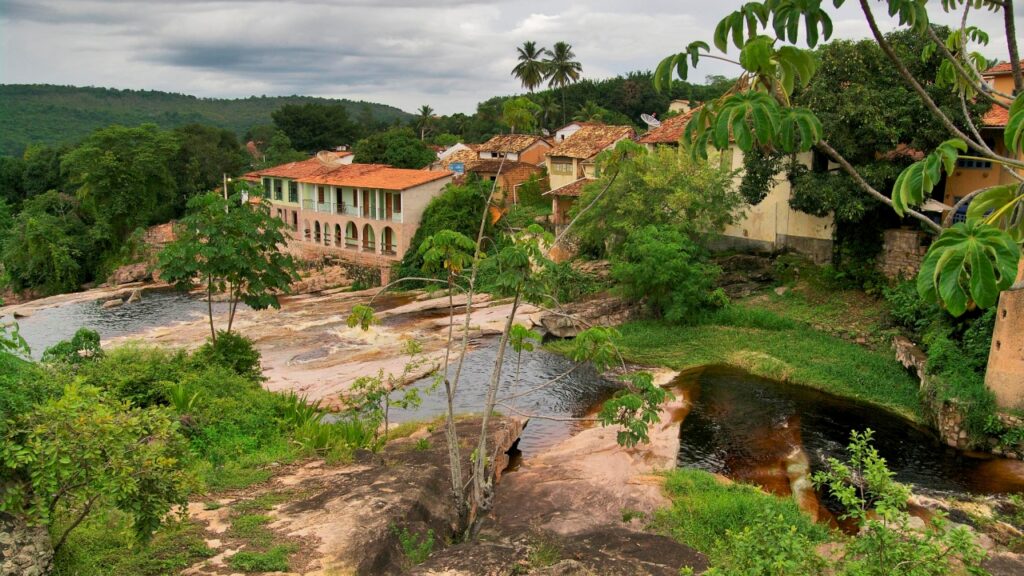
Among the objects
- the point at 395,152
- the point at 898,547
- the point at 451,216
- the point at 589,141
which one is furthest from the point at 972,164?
the point at 395,152

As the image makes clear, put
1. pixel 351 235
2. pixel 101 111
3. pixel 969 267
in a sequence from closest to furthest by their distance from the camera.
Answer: pixel 969 267 < pixel 351 235 < pixel 101 111

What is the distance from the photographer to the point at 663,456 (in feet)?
49.8

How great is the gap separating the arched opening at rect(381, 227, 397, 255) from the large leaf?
126 feet

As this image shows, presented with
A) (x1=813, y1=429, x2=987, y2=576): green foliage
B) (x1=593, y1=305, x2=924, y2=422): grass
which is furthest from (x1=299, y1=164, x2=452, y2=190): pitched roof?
(x1=813, y1=429, x2=987, y2=576): green foliage

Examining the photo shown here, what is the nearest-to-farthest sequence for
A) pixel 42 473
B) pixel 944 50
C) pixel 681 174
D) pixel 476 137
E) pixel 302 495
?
pixel 944 50, pixel 42 473, pixel 302 495, pixel 681 174, pixel 476 137

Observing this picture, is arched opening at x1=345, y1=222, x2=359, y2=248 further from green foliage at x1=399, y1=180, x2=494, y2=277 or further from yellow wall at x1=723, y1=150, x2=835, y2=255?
yellow wall at x1=723, y1=150, x2=835, y2=255

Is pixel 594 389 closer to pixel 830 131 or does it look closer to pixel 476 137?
pixel 830 131

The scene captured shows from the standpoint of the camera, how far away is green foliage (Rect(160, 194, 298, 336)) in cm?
1675

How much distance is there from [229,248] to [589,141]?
26.8 metres

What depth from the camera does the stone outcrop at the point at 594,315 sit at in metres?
25.8

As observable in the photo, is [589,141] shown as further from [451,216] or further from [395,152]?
[395,152]

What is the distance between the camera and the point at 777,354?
21.5 m

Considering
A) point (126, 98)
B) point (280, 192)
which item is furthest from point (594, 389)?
point (126, 98)

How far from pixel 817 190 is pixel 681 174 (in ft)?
16.6
